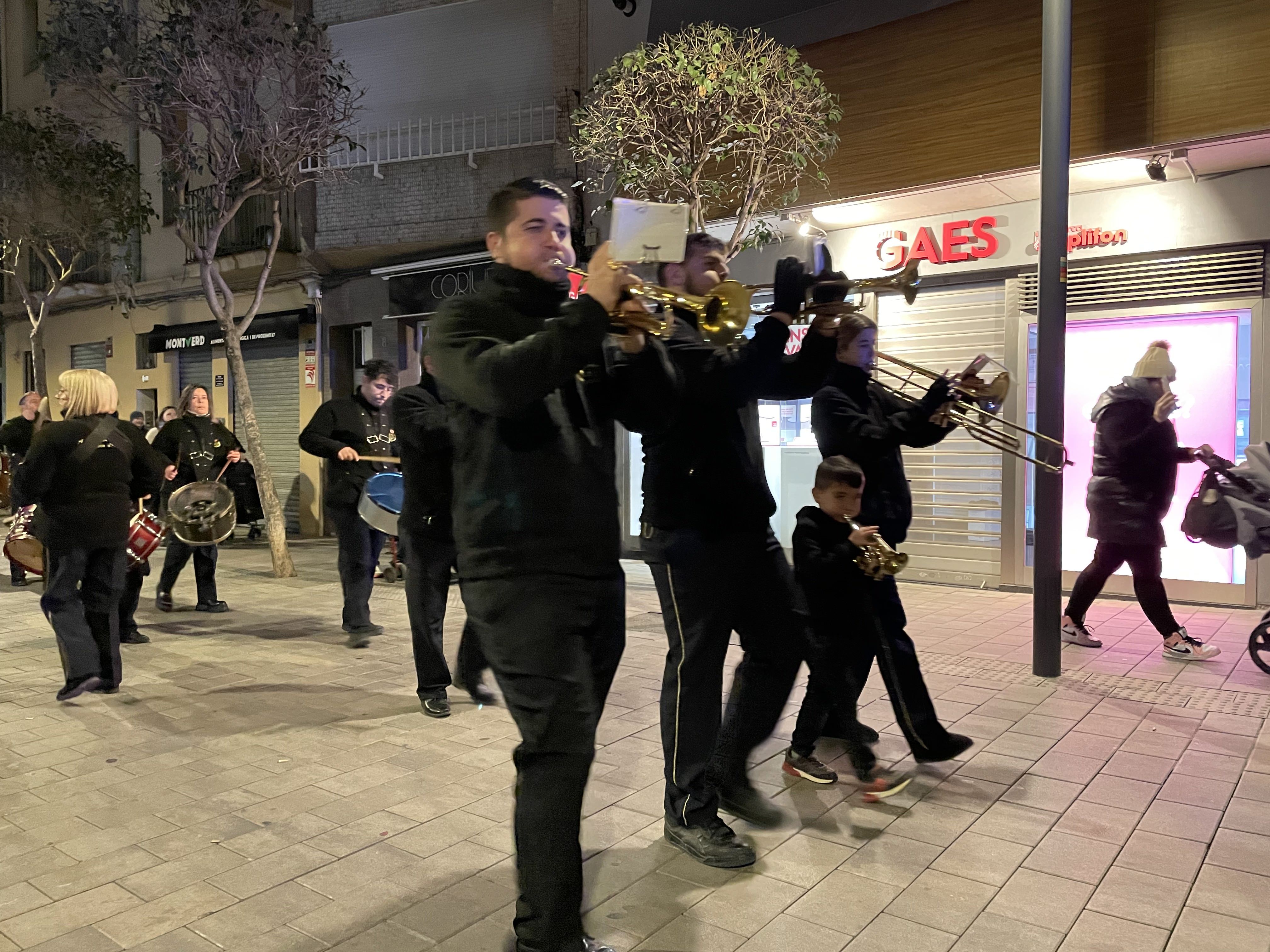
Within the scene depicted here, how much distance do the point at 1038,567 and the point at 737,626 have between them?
373 cm

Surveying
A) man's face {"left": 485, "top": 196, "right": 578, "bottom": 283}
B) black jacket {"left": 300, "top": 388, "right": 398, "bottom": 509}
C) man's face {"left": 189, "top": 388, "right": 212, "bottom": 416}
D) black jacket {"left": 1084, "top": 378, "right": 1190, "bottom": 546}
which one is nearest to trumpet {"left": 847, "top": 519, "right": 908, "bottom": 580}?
man's face {"left": 485, "top": 196, "right": 578, "bottom": 283}

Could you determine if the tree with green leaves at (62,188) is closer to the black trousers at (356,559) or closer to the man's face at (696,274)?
the black trousers at (356,559)

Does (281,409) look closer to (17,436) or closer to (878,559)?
(17,436)

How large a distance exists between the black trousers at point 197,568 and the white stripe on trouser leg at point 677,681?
6.83 meters

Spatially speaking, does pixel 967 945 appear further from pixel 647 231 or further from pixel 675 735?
pixel 647 231

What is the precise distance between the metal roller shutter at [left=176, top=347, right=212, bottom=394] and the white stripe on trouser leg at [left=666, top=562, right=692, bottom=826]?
55.4 ft

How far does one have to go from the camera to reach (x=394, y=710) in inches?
223

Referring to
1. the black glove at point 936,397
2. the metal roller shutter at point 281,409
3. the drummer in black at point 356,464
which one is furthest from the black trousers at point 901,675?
the metal roller shutter at point 281,409

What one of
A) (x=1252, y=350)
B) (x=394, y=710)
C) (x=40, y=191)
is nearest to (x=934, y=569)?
(x=1252, y=350)

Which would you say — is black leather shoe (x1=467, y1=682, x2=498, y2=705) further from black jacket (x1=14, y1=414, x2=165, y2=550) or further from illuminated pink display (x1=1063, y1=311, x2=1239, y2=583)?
illuminated pink display (x1=1063, y1=311, x2=1239, y2=583)

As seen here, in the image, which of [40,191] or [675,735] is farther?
[40,191]

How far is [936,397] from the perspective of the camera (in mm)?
4133

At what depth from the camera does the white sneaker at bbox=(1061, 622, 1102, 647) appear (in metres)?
7.15

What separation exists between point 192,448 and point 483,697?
15.4ft
